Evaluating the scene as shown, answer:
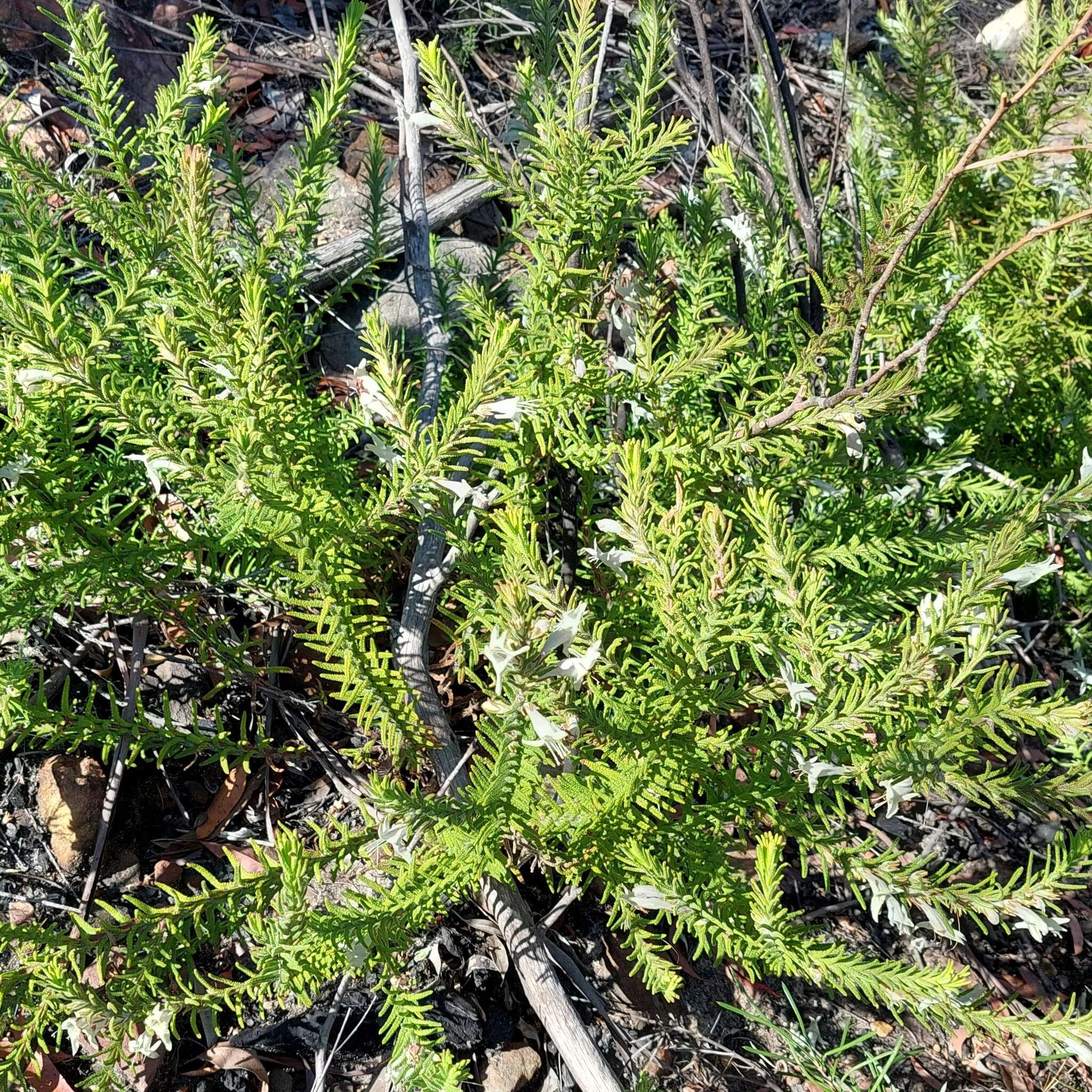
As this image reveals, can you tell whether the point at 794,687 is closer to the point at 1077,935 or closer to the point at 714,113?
the point at 714,113

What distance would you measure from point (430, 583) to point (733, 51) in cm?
327

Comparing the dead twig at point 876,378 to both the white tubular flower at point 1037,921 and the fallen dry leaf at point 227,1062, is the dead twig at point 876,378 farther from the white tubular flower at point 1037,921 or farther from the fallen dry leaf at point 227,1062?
the fallen dry leaf at point 227,1062

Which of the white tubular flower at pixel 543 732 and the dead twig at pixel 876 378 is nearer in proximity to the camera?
the white tubular flower at pixel 543 732

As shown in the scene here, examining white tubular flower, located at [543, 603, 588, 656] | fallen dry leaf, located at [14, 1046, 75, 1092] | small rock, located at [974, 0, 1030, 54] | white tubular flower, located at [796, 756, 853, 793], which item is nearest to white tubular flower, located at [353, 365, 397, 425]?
white tubular flower, located at [543, 603, 588, 656]

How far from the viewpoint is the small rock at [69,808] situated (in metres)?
2.00

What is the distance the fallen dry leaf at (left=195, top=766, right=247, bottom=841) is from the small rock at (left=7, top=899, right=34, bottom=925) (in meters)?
0.36

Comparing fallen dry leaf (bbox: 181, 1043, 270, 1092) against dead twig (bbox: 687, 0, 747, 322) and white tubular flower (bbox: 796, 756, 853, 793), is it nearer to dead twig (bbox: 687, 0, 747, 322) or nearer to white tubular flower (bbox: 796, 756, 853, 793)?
white tubular flower (bbox: 796, 756, 853, 793)

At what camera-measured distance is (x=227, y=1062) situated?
1.84 meters

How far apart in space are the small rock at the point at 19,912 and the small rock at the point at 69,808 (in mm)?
98

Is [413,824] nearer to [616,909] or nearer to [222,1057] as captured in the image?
[616,909]

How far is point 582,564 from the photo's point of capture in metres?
2.20

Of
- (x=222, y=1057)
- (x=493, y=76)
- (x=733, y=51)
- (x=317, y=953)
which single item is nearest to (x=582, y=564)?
(x=317, y=953)

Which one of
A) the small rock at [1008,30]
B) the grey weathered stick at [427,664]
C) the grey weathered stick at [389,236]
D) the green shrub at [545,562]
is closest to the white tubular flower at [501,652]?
the green shrub at [545,562]

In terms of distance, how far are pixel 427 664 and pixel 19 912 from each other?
99 centimetres
